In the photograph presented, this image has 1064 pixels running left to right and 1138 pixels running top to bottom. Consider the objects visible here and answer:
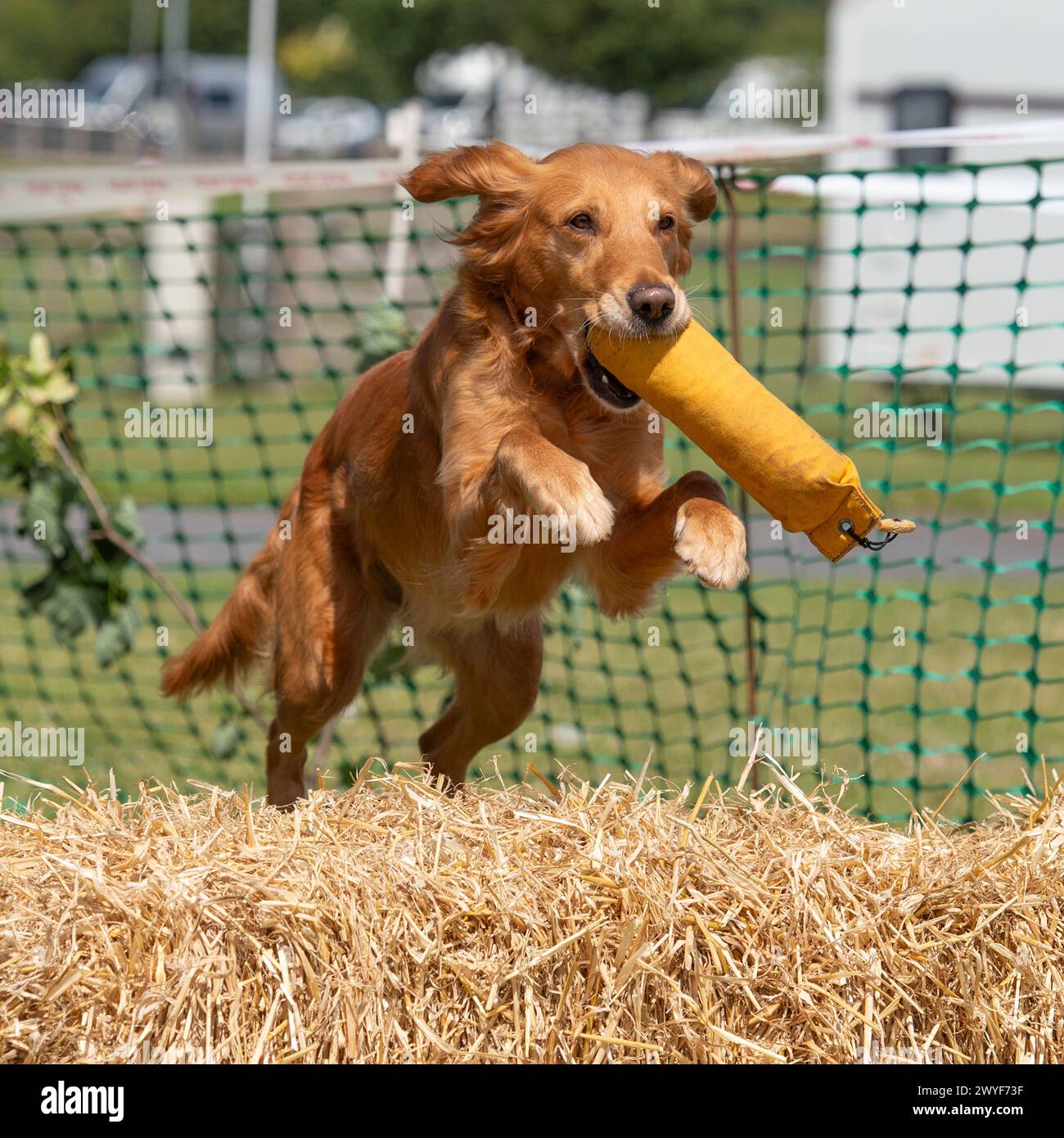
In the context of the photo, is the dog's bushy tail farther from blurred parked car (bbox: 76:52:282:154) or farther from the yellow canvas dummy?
blurred parked car (bbox: 76:52:282:154)

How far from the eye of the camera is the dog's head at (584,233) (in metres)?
3.83

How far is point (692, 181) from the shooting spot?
436cm

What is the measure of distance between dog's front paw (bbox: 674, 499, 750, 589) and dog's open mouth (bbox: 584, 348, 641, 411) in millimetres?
417

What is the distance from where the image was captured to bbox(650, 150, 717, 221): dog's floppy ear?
432cm

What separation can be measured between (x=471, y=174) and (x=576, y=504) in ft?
4.02

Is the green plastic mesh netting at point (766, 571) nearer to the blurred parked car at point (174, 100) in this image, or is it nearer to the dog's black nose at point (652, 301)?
the dog's black nose at point (652, 301)

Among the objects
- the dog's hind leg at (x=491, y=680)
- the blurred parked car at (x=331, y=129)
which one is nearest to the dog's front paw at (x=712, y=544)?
the dog's hind leg at (x=491, y=680)

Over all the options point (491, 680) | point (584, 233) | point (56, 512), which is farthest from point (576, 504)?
point (56, 512)

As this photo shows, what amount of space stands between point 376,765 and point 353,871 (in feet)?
9.06

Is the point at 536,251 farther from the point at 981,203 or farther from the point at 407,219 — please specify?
the point at 981,203

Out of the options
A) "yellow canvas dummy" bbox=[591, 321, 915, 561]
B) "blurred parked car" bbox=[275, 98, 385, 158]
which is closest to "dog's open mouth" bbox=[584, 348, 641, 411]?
"yellow canvas dummy" bbox=[591, 321, 915, 561]

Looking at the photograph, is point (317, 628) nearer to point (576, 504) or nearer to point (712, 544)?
point (576, 504)

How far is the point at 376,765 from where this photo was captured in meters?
6.06
